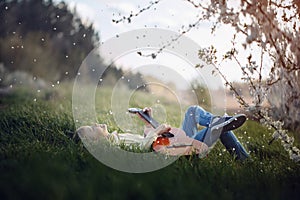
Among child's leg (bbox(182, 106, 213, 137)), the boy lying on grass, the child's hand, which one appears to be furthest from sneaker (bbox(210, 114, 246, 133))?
the child's hand

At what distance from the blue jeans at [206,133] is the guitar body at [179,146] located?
0.27 ft

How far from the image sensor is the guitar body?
124 inches

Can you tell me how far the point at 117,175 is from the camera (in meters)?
2.40

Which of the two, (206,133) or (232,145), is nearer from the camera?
(206,133)

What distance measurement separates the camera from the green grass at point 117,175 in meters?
1.99

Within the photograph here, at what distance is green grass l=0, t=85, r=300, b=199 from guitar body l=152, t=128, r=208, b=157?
0.21ft

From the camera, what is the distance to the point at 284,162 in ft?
10.9

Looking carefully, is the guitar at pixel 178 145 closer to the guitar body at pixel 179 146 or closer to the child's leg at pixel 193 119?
the guitar body at pixel 179 146

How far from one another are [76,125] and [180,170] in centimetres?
171

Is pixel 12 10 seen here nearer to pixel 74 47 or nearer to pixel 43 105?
pixel 74 47

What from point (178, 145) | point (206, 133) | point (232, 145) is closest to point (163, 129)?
point (178, 145)

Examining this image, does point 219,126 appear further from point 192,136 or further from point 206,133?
point 192,136

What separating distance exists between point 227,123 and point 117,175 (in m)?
1.10

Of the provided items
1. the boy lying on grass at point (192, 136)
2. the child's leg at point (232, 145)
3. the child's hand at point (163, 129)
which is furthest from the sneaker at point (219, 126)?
the child's hand at point (163, 129)
